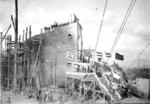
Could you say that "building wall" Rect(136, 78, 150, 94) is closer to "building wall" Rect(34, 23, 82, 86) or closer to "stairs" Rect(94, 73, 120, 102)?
"stairs" Rect(94, 73, 120, 102)

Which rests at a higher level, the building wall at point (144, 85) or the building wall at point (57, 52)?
the building wall at point (57, 52)

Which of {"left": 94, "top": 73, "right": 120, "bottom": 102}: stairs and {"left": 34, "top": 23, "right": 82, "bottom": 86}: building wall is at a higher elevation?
{"left": 34, "top": 23, "right": 82, "bottom": 86}: building wall

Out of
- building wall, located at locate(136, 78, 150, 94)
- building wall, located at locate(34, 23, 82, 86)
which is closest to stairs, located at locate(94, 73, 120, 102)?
building wall, located at locate(136, 78, 150, 94)

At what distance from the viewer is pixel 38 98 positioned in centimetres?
1197

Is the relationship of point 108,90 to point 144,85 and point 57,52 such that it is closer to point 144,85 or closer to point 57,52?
point 144,85

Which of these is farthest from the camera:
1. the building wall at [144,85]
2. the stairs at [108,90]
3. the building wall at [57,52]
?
the building wall at [57,52]

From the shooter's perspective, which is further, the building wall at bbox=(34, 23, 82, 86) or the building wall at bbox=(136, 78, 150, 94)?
the building wall at bbox=(34, 23, 82, 86)

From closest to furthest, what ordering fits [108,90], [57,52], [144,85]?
[108,90] < [144,85] < [57,52]

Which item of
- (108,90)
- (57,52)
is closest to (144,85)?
(108,90)

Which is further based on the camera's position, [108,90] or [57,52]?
[57,52]

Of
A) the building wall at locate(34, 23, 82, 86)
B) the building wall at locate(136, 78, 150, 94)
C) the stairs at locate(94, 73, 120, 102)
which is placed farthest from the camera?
the building wall at locate(34, 23, 82, 86)

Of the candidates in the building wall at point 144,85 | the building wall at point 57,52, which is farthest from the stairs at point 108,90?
the building wall at point 57,52

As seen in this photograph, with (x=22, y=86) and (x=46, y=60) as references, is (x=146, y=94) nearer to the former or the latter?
(x=46, y=60)

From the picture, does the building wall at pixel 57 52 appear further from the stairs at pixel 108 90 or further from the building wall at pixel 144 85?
the building wall at pixel 144 85
